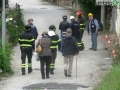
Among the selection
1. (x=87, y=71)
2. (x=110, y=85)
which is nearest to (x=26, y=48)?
(x=87, y=71)

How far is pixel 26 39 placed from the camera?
15945 mm

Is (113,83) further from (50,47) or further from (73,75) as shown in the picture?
(50,47)

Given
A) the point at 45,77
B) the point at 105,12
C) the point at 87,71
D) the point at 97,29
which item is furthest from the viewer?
the point at 105,12

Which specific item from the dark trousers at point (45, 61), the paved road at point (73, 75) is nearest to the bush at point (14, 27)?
the paved road at point (73, 75)

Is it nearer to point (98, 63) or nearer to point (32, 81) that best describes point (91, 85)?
point (32, 81)

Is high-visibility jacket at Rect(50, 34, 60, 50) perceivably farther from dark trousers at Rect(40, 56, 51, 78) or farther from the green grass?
the green grass

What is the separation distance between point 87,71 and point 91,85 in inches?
95.8

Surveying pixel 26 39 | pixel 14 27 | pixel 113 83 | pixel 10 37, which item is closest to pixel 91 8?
pixel 14 27

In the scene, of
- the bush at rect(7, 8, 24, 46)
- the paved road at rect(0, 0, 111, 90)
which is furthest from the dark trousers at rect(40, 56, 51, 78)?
the bush at rect(7, 8, 24, 46)

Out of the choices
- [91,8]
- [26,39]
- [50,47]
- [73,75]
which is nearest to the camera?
[50,47]

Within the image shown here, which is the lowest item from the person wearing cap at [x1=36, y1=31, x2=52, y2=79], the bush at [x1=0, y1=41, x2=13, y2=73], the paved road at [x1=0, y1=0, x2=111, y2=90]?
the paved road at [x1=0, y1=0, x2=111, y2=90]

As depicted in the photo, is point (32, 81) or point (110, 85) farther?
point (32, 81)

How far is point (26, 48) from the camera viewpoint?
16.0 metres

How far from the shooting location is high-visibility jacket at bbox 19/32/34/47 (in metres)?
15.9
